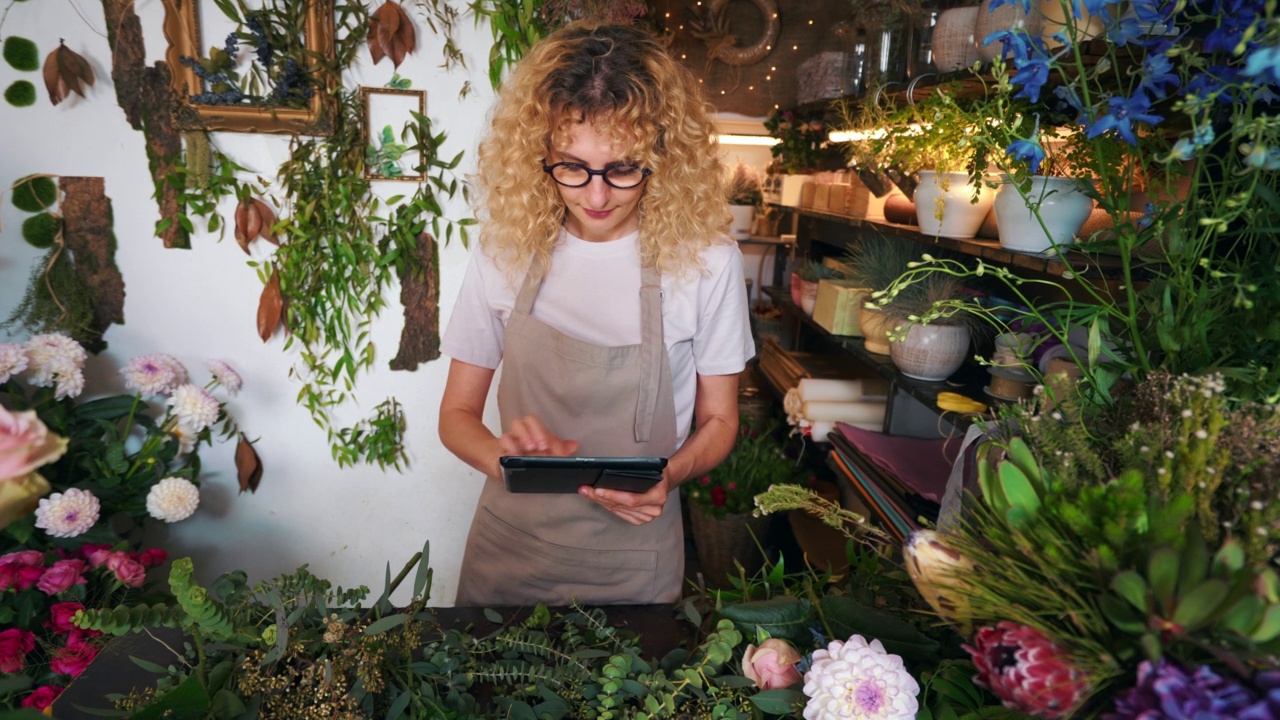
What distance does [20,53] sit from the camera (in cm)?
220

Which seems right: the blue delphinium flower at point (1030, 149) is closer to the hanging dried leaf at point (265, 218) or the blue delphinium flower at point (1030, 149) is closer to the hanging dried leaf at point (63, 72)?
the hanging dried leaf at point (265, 218)

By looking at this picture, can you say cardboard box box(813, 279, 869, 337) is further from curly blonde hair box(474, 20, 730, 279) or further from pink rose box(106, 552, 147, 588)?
pink rose box(106, 552, 147, 588)

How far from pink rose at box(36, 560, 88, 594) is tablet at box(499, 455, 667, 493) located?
3.89 feet

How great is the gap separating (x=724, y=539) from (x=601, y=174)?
7.29ft

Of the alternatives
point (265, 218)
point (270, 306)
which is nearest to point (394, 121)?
point (265, 218)

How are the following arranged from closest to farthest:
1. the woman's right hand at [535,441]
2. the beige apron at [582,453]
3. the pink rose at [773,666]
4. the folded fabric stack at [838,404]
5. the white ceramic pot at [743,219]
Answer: the pink rose at [773,666] < the woman's right hand at [535,441] < the beige apron at [582,453] < the folded fabric stack at [838,404] < the white ceramic pot at [743,219]

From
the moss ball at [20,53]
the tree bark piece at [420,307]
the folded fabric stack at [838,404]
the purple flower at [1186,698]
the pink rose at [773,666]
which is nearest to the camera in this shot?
the purple flower at [1186,698]

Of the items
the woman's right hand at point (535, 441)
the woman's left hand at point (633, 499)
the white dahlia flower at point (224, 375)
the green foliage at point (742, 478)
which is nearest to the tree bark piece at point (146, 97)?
the white dahlia flower at point (224, 375)

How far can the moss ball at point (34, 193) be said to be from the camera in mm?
2268

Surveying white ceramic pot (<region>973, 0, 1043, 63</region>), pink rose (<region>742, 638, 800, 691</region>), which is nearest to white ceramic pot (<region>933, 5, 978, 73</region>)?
white ceramic pot (<region>973, 0, 1043, 63</region>)

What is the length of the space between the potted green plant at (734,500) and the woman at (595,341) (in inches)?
61.0

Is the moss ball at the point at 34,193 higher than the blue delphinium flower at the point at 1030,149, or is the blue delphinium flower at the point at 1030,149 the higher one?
the blue delphinium flower at the point at 1030,149

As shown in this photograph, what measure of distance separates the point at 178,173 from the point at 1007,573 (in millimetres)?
2452

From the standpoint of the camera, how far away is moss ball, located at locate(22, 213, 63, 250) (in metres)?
2.29
